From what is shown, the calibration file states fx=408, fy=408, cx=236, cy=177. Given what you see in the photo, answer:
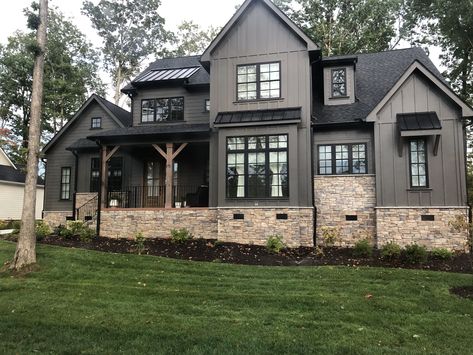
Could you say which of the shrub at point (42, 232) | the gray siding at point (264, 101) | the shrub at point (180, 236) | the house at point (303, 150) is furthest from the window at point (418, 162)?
the shrub at point (42, 232)

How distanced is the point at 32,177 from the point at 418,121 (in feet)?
36.2

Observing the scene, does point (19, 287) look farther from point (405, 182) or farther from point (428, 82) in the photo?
point (428, 82)

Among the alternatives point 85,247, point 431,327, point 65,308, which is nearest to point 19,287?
point 65,308

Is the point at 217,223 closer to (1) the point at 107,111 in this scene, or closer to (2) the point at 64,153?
(1) the point at 107,111

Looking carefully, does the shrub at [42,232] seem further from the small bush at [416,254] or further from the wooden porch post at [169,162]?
the small bush at [416,254]

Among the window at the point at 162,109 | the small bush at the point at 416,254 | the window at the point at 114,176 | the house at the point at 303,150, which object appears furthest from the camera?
→ the window at the point at 114,176

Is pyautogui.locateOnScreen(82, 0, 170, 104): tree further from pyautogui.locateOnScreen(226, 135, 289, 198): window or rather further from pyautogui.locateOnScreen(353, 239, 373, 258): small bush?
pyautogui.locateOnScreen(353, 239, 373, 258): small bush

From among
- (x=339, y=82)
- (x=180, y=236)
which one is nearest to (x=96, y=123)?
(x=180, y=236)

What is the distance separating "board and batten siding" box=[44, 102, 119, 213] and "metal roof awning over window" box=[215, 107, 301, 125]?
730 centimetres

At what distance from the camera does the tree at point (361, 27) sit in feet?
85.4

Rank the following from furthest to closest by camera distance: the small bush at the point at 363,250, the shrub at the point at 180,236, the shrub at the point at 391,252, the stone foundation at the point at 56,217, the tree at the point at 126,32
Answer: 1. the tree at the point at 126,32
2. the stone foundation at the point at 56,217
3. the shrub at the point at 180,236
4. the small bush at the point at 363,250
5. the shrub at the point at 391,252

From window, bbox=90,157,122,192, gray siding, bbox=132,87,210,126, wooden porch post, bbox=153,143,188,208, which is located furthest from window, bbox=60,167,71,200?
wooden porch post, bbox=153,143,188,208

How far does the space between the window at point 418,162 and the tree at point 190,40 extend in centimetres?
2316

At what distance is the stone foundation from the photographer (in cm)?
1898
